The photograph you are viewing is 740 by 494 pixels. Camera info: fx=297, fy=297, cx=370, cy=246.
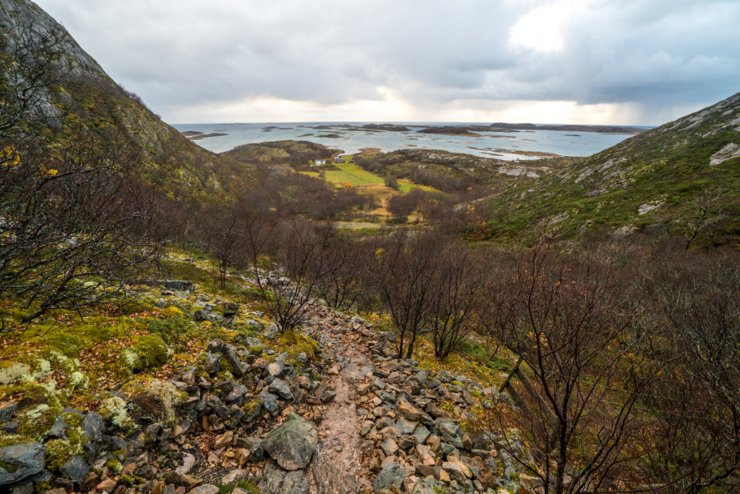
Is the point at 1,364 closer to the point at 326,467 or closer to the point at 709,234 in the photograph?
the point at 326,467

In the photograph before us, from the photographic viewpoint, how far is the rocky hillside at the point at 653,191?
31125 mm

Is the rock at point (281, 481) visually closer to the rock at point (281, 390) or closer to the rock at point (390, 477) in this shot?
the rock at point (390, 477)

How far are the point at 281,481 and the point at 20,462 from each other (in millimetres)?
3822

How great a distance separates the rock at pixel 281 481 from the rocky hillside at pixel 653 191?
1520 inches

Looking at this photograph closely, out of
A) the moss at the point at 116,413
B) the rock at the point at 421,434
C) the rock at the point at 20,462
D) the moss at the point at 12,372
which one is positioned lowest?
the rock at the point at 421,434

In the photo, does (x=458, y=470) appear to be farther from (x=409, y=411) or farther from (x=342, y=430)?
(x=342, y=430)

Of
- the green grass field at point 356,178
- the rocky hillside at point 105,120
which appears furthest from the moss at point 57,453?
the green grass field at point 356,178

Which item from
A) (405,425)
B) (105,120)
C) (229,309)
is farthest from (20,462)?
(105,120)

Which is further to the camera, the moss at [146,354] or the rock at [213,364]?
the rock at [213,364]

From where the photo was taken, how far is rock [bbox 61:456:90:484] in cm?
418

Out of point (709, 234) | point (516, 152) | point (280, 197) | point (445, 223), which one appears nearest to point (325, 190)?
point (280, 197)

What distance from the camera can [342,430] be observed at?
302 inches

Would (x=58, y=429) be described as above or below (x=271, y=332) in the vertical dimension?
above

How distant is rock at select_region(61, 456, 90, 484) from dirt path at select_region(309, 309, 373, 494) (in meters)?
3.74
